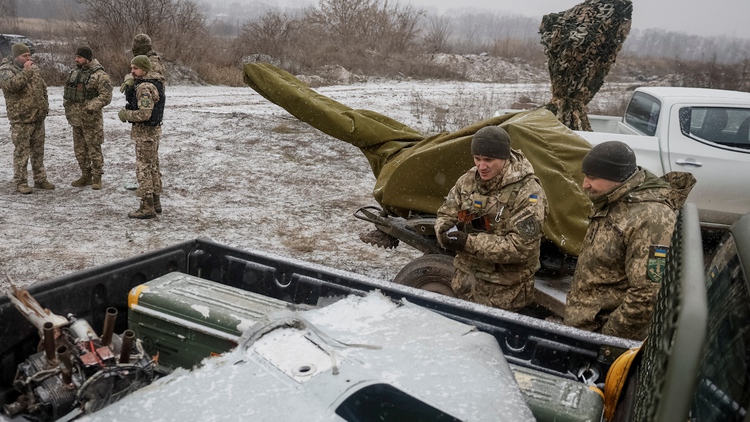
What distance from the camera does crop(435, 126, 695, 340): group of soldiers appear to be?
114 inches

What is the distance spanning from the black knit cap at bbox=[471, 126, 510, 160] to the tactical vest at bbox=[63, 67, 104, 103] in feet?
19.4

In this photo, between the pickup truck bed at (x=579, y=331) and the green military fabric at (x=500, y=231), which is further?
the green military fabric at (x=500, y=231)

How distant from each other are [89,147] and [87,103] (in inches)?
22.3

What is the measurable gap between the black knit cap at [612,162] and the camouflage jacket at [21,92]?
7029mm

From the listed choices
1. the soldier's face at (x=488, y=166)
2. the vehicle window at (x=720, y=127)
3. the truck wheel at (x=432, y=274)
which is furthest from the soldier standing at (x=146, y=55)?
the vehicle window at (x=720, y=127)

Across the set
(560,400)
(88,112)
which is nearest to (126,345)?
(560,400)

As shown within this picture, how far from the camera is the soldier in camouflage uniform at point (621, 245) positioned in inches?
113

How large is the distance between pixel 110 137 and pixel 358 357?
960cm

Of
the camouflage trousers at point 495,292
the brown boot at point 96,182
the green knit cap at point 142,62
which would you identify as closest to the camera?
the camouflage trousers at point 495,292

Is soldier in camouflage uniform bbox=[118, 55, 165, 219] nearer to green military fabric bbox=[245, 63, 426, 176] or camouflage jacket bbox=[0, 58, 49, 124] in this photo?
camouflage jacket bbox=[0, 58, 49, 124]

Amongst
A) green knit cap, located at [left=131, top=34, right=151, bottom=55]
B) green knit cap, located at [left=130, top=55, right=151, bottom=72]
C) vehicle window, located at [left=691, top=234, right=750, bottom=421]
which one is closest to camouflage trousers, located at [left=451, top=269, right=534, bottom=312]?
vehicle window, located at [left=691, top=234, right=750, bottom=421]

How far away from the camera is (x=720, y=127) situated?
6027mm

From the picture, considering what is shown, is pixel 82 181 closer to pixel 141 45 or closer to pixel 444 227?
pixel 141 45

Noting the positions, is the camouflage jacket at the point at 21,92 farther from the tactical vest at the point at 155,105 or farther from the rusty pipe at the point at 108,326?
the rusty pipe at the point at 108,326
